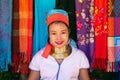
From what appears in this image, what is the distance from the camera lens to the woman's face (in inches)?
131

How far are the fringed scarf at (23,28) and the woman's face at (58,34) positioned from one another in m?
0.41

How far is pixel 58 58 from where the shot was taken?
3410 millimetres

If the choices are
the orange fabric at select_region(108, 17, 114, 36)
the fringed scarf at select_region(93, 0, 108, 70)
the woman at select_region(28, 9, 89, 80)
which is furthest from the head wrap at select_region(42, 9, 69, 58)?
the orange fabric at select_region(108, 17, 114, 36)

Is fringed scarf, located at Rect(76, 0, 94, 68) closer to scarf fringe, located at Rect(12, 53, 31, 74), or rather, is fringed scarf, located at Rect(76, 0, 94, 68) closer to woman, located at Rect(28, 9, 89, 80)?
woman, located at Rect(28, 9, 89, 80)

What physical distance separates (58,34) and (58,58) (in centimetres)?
26

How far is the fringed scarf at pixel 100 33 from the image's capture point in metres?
3.64

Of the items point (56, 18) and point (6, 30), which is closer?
point (56, 18)

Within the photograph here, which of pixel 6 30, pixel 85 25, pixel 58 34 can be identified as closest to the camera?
pixel 58 34

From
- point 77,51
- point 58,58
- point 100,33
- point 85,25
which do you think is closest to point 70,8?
point 85,25

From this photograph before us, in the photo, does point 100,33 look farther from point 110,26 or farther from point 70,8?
point 70,8

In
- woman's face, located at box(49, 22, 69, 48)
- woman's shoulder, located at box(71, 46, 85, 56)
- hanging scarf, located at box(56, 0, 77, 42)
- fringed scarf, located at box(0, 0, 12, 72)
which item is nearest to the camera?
woman's face, located at box(49, 22, 69, 48)

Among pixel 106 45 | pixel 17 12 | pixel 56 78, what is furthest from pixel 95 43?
pixel 17 12

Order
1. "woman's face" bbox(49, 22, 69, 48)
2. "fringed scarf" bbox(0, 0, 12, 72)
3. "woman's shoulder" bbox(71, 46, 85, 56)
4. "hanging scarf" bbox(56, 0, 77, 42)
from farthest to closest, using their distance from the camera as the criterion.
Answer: "hanging scarf" bbox(56, 0, 77, 42), "fringed scarf" bbox(0, 0, 12, 72), "woman's shoulder" bbox(71, 46, 85, 56), "woman's face" bbox(49, 22, 69, 48)

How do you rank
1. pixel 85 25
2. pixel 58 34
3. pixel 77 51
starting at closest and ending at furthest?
pixel 58 34
pixel 77 51
pixel 85 25
